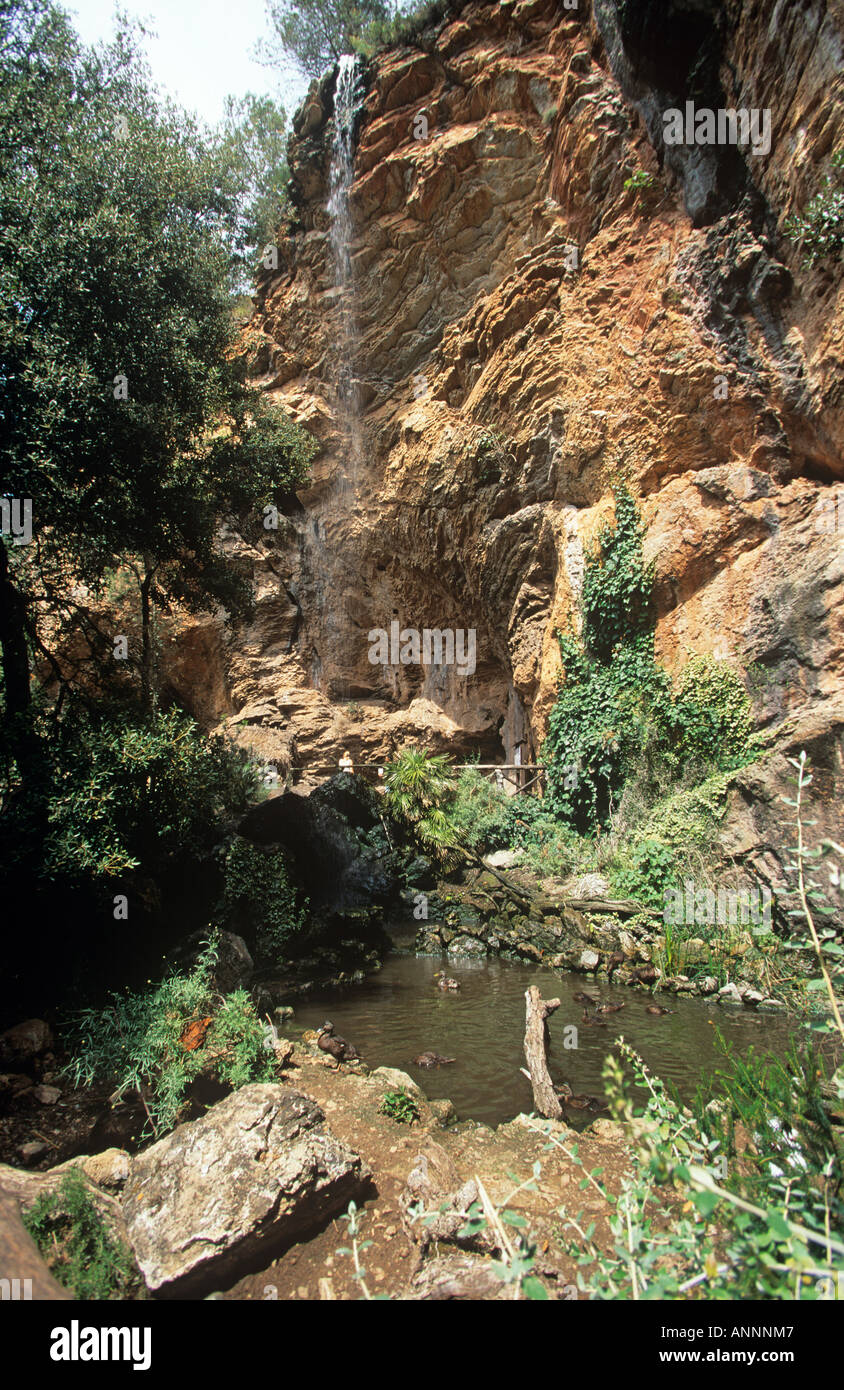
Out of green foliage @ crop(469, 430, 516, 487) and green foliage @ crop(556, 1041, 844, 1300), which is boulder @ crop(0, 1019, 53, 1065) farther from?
green foliage @ crop(469, 430, 516, 487)

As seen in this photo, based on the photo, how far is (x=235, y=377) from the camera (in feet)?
40.5

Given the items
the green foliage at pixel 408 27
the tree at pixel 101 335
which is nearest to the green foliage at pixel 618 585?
the tree at pixel 101 335

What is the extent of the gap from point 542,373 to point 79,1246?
1395cm

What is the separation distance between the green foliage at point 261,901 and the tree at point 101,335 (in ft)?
8.58

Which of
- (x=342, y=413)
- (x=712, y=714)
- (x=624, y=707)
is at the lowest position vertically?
(x=712, y=714)

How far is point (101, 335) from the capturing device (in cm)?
786

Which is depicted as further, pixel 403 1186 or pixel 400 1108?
pixel 400 1108

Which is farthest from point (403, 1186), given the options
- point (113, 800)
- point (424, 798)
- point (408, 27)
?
point (408, 27)

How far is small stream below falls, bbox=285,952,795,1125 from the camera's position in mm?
5188

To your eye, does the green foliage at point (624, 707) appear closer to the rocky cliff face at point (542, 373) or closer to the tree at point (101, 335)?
the rocky cliff face at point (542, 373)

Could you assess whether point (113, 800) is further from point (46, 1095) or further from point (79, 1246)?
point (79, 1246)

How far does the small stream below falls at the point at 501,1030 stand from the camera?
5188 mm
